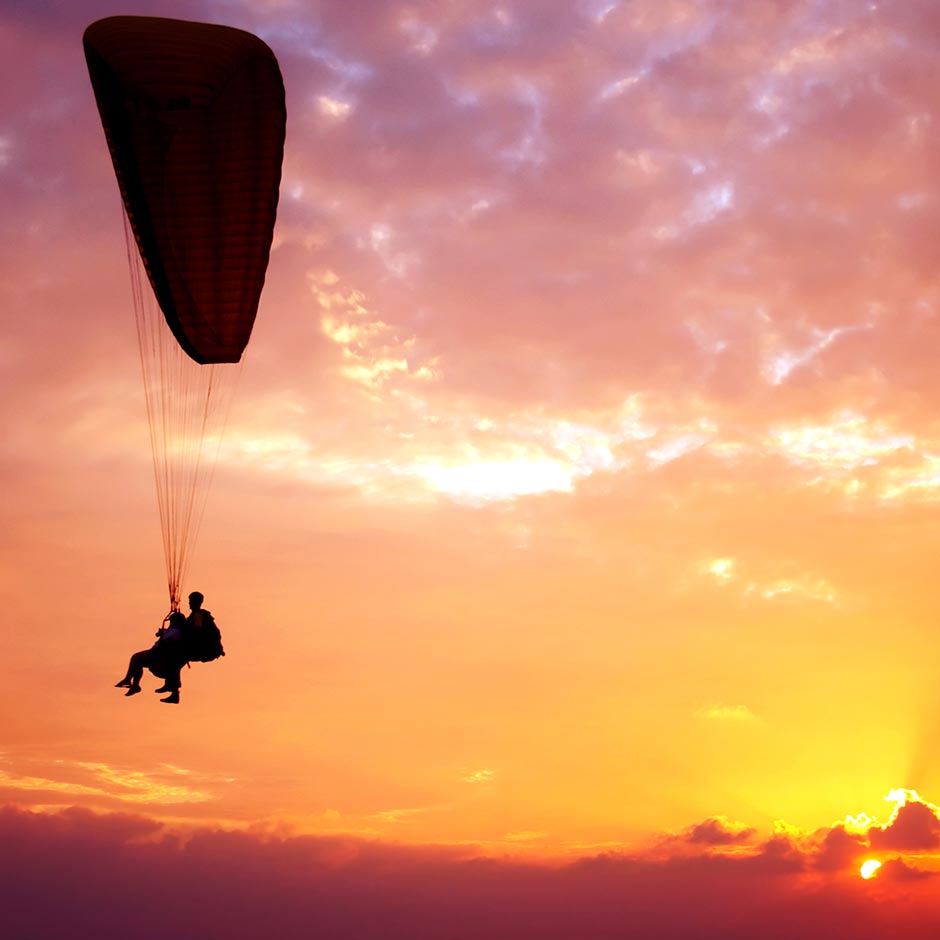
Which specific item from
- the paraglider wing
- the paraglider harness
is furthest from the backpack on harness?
the paraglider wing

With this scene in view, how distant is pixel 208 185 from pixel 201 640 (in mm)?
9632

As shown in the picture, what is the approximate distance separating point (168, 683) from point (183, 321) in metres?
7.58

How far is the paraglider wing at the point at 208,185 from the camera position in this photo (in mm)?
33656

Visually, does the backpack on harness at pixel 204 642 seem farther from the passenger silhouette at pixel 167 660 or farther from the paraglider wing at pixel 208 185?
the paraglider wing at pixel 208 185

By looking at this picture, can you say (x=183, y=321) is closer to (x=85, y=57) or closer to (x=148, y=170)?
(x=148, y=170)

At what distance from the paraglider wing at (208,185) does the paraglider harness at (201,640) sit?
5.86 meters

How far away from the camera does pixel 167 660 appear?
106 ft

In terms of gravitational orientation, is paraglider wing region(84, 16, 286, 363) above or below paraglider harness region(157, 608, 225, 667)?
above

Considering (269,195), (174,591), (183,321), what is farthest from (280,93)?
(174,591)

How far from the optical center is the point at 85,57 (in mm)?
33125

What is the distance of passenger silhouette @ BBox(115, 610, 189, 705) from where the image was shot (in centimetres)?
3212

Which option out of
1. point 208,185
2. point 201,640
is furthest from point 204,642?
point 208,185

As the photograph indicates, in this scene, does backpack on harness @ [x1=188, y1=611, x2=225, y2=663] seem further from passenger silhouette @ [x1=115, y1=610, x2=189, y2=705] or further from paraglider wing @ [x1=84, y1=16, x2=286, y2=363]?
paraglider wing @ [x1=84, y1=16, x2=286, y2=363]

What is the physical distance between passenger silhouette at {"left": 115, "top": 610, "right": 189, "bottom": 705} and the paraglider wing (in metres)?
6.01
